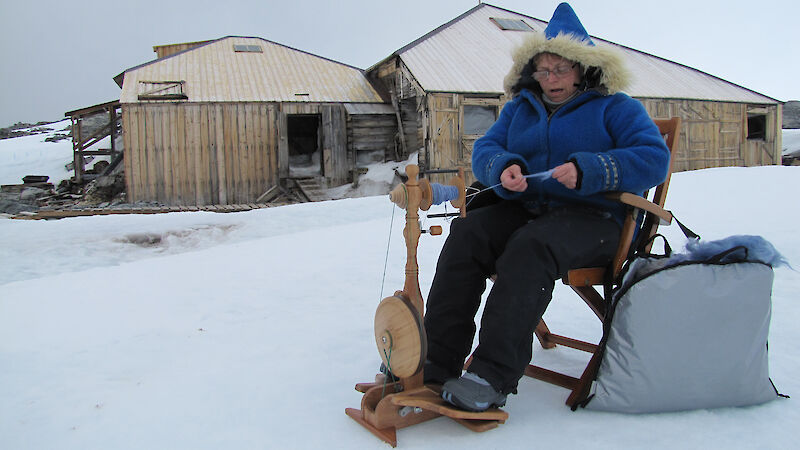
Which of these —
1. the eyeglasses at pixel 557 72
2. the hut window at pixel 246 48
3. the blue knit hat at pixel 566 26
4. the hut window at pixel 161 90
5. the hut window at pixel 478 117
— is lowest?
the eyeglasses at pixel 557 72

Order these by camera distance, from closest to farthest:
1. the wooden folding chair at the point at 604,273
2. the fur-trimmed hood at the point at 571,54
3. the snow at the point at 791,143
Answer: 1. the wooden folding chair at the point at 604,273
2. the fur-trimmed hood at the point at 571,54
3. the snow at the point at 791,143

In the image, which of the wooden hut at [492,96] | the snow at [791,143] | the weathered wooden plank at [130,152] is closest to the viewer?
the wooden hut at [492,96]

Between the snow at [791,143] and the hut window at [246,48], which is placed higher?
the hut window at [246,48]

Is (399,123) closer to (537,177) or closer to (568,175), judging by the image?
(537,177)

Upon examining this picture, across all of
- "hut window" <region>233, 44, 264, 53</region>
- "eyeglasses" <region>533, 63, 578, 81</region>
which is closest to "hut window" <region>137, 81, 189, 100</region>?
"hut window" <region>233, 44, 264, 53</region>

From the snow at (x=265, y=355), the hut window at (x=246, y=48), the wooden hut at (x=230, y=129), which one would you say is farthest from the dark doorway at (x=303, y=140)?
the snow at (x=265, y=355)

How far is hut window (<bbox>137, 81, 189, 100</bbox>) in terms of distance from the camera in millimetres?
14216

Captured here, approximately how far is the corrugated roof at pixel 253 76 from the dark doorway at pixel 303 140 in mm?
1101

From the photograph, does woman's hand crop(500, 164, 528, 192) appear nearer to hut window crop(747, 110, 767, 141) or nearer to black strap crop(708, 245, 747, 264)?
black strap crop(708, 245, 747, 264)

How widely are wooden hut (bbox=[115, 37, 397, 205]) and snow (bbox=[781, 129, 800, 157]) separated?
14267 mm

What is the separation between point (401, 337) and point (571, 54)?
1229mm

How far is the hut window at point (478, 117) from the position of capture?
46.5 ft

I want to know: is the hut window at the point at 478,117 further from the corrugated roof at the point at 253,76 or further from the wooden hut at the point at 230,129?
the corrugated roof at the point at 253,76

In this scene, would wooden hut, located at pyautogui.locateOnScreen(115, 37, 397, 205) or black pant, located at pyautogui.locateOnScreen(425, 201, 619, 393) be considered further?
wooden hut, located at pyautogui.locateOnScreen(115, 37, 397, 205)
